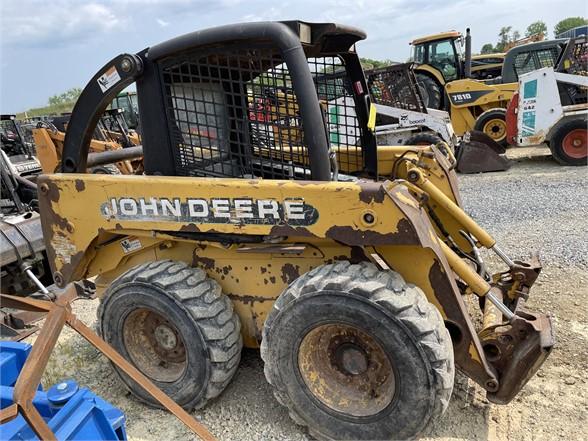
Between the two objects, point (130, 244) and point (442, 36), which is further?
point (442, 36)

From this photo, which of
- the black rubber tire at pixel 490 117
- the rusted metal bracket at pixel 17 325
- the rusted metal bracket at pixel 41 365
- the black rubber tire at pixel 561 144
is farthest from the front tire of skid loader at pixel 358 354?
the black rubber tire at pixel 490 117

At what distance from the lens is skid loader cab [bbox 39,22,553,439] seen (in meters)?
2.40

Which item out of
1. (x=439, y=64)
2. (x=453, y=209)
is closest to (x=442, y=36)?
(x=439, y=64)

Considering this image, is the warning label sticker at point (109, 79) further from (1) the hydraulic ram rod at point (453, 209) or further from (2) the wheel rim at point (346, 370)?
(1) the hydraulic ram rod at point (453, 209)

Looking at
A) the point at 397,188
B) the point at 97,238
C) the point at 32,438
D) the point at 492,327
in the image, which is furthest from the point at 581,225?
the point at 32,438

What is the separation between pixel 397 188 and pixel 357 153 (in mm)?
1411

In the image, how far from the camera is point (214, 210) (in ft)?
8.70

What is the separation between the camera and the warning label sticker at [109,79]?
2.84 m

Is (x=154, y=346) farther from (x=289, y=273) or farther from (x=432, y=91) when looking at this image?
(x=432, y=91)

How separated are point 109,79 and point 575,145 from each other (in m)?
9.11

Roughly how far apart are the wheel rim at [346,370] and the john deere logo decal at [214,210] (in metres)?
0.57

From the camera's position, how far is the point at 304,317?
248 centimetres

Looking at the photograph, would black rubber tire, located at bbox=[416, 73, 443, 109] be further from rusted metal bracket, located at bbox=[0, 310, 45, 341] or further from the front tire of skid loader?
the front tire of skid loader

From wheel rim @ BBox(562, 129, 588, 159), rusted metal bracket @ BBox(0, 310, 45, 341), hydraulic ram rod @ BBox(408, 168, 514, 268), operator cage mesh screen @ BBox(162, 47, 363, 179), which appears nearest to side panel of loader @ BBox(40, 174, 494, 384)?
operator cage mesh screen @ BBox(162, 47, 363, 179)
